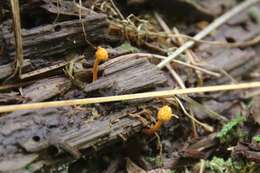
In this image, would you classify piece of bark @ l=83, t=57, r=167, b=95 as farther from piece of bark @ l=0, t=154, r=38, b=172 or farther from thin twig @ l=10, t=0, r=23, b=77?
piece of bark @ l=0, t=154, r=38, b=172

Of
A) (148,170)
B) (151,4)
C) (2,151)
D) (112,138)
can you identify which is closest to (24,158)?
(2,151)

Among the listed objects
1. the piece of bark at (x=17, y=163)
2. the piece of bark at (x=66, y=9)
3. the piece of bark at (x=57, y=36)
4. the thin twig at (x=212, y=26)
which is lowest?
the piece of bark at (x=17, y=163)

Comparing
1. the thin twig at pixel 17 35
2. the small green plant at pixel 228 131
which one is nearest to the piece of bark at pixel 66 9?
the thin twig at pixel 17 35

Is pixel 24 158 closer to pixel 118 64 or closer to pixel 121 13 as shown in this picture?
pixel 118 64

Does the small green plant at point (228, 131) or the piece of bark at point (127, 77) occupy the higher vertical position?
the piece of bark at point (127, 77)

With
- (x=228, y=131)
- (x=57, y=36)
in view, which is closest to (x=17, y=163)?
(x=57, y=36)

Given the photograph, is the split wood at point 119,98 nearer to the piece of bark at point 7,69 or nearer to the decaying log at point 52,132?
the decaying log at point 52,132

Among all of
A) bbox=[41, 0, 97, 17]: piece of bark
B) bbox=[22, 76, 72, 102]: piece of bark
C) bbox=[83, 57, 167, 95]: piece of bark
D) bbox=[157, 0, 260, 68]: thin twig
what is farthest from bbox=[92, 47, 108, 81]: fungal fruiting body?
bbox=[157, 0, 260, 68]: thin twig

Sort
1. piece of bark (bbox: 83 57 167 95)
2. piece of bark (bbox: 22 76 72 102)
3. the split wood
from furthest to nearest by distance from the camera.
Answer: piece of bark (bbox: 83 57 167 95) → piece of bark (bbox: 22 76 72 102) → the split wood

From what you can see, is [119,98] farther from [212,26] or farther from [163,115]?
[212,26]
